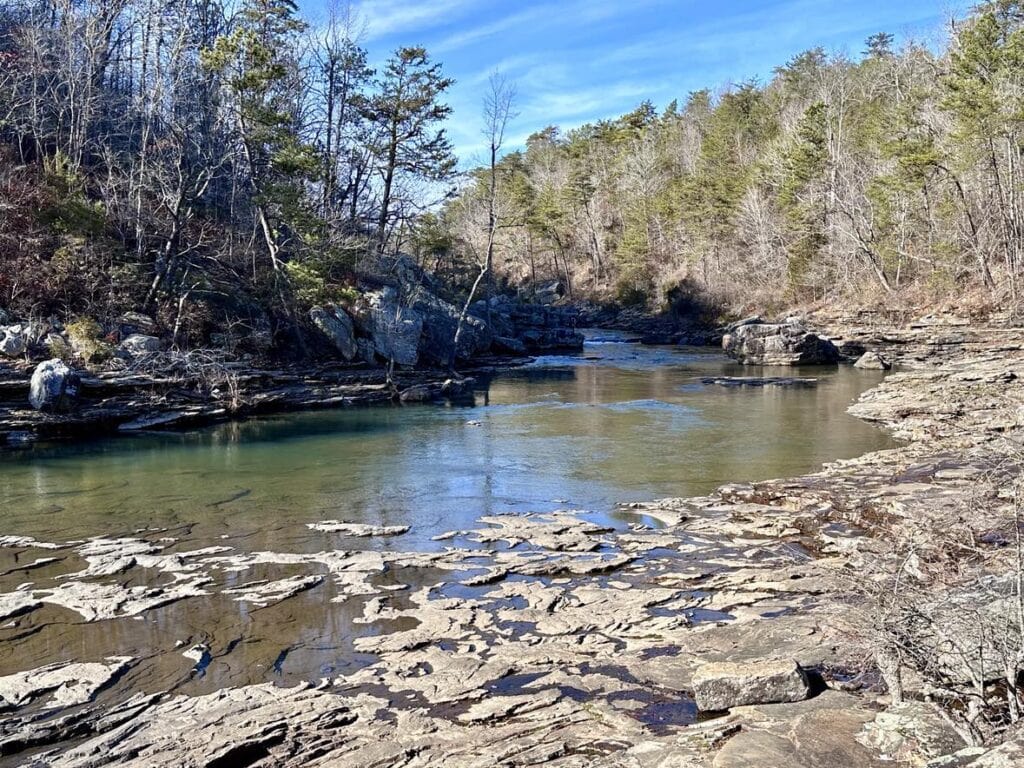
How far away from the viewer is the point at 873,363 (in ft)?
104

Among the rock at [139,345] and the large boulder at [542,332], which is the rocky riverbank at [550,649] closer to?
the rock at [139,345]

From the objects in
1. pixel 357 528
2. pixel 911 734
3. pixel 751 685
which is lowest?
pixel 357 528

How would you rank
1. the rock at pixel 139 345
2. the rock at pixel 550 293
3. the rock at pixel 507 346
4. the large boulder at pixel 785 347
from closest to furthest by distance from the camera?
1. the rock at pixel 139 345
2. the large boulder at pixel 785 347
3. the rock at pixel 507 346
4. the rock at pixel 550 293

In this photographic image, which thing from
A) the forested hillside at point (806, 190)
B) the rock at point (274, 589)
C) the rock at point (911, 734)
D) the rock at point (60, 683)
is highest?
the forested hillside at point (806, 190)

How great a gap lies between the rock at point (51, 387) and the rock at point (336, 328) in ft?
30.8

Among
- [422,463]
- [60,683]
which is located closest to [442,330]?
[422,463]

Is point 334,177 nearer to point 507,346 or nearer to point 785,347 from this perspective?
point 507,346

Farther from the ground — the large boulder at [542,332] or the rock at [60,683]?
the large boulder at [542,332]

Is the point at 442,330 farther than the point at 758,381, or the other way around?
the point at 442,330

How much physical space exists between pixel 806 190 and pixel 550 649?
160 ft

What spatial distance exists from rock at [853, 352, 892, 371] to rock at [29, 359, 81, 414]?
95.3 feet

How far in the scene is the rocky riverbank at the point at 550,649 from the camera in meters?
4.91

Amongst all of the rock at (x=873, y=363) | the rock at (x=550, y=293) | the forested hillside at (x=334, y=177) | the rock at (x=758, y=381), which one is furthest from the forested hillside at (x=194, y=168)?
the rock at (x=550, y=293)

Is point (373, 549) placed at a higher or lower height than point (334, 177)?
lower
